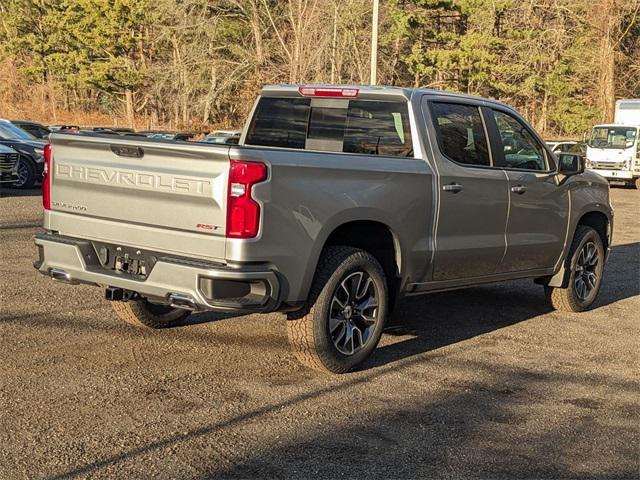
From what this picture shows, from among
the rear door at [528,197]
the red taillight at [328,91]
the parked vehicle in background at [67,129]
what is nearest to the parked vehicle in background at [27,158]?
the parked vehicle in background at [67,129]

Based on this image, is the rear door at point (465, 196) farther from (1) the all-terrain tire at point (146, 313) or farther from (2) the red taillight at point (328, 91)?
(1) the all-terrain tire at point (146, 313)

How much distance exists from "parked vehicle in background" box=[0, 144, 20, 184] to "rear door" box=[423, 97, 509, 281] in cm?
1329

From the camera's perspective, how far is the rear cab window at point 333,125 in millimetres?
6129

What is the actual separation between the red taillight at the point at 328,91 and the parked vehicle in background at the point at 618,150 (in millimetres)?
23239

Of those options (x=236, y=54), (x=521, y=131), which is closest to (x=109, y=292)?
(x=521, y=131)

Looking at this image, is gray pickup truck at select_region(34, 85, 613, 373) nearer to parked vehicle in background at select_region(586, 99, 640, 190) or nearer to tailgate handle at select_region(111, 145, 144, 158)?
tailgate handle at select_region(111, 145, 144, 158)

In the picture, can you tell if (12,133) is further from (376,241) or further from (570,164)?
(376,241)

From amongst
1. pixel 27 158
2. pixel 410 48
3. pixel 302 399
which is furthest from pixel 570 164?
pixel 410 48

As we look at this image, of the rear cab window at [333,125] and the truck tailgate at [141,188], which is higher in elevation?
the rear cab window at [333,125]

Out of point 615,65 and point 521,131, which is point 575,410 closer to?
point 521,131

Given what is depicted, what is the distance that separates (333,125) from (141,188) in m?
1.92

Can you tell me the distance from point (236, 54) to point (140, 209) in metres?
37.9

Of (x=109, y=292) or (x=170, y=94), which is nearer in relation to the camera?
(x=109, y=292)

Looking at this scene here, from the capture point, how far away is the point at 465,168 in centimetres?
632
